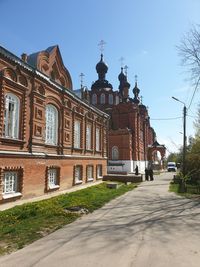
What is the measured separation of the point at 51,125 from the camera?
721 inches

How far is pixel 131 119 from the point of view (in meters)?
49.8

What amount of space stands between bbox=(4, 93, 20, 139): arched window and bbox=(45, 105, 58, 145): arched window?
3.29 m

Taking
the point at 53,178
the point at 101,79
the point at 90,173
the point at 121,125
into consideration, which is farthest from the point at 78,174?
the point at 101,79

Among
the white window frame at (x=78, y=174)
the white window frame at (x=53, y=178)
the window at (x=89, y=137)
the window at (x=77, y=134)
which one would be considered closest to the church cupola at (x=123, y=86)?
the window at (x=89, y=137)

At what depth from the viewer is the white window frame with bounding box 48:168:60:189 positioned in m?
17.4

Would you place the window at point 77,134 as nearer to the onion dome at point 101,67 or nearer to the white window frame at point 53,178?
the white window frame at point 53,178

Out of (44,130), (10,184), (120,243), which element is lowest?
(120,243)

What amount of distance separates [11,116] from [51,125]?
4.37m

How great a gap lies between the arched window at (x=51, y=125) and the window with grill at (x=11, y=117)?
3.30 metres

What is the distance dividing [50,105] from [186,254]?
13.4m

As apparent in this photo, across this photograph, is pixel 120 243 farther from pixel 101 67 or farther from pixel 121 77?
pixel 121 77

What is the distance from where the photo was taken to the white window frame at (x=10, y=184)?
13.3 metres

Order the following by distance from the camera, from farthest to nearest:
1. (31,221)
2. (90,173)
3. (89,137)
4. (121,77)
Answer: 1. (121,77)
2. (89,137)
3. (90,173)
4. (31,221)

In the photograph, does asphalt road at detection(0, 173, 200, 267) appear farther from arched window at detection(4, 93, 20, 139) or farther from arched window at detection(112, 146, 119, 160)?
arched window at detection(112, 146, 119, 160)
